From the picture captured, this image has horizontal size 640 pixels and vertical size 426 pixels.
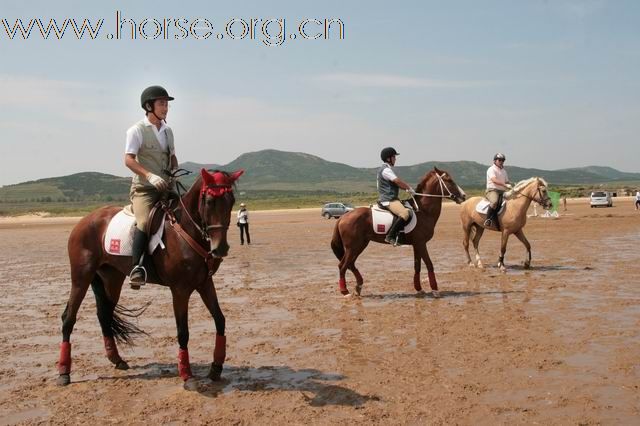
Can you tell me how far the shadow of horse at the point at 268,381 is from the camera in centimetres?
643

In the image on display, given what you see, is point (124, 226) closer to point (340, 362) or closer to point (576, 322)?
point (340, 362)

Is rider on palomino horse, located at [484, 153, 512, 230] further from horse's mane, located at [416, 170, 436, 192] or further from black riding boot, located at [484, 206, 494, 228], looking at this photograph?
horse's mane, located at [416, 170, 436, 192]

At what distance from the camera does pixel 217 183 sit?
658 cm

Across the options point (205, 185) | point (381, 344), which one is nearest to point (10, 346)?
point (205, 185)

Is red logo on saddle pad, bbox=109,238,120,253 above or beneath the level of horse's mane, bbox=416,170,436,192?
beneath

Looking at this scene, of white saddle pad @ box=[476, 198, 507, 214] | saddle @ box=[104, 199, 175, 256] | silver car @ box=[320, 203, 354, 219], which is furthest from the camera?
silver car @ box=[320, 203, 354, 219]

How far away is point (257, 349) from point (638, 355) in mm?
5311

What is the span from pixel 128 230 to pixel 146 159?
961 millimetres

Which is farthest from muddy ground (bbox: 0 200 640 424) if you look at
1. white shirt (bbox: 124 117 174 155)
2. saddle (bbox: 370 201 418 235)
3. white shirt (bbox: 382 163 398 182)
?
white shirt (bbox: 124 117 174 155)

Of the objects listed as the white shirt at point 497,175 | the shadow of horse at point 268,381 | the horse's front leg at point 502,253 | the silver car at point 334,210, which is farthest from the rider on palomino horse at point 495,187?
the silver car at point 334,210

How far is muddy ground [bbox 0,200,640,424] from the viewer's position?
604cm

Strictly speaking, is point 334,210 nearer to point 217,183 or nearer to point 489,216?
point 489,216

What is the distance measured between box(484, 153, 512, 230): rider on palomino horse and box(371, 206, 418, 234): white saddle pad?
15.6ft

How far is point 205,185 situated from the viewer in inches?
261
